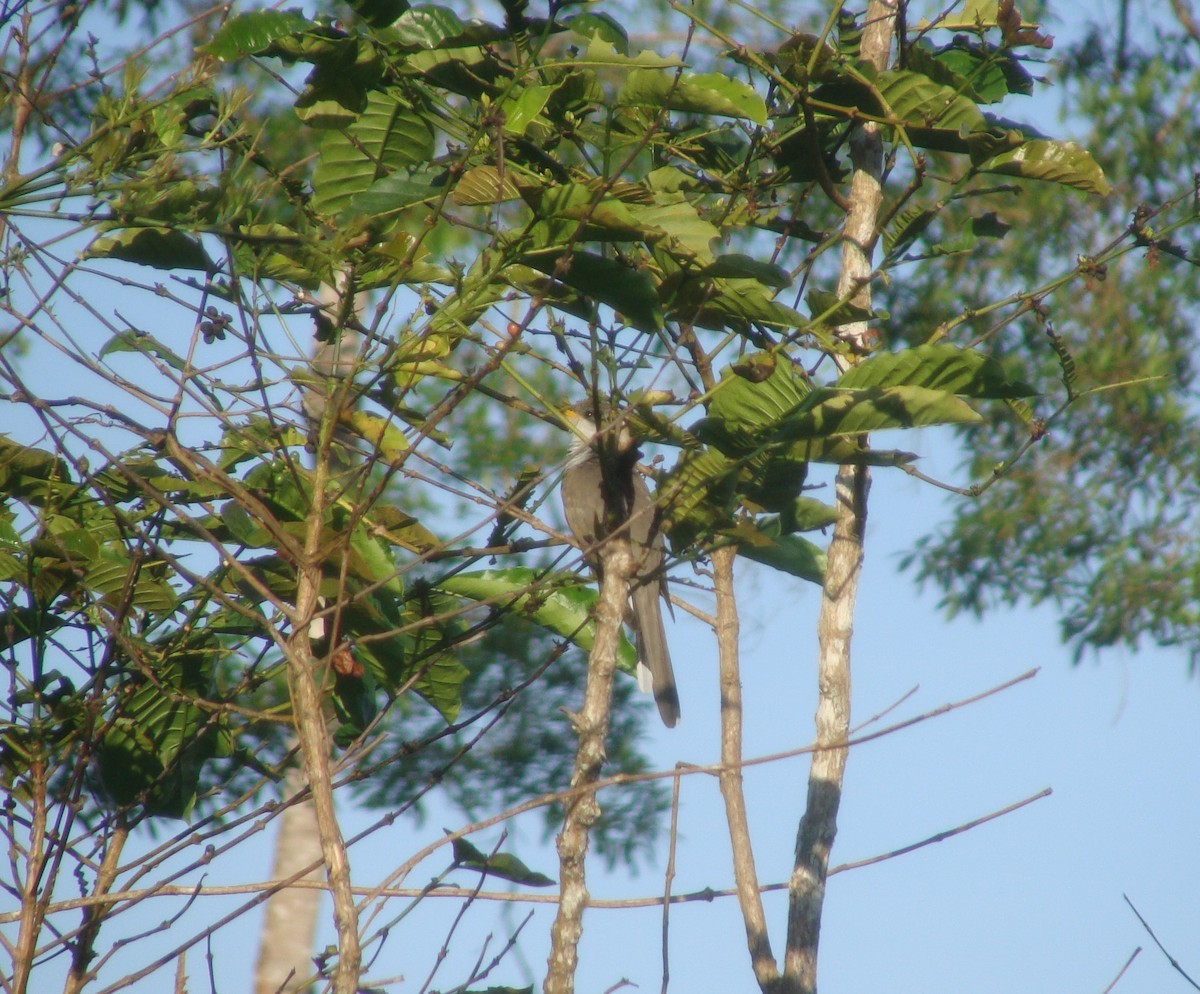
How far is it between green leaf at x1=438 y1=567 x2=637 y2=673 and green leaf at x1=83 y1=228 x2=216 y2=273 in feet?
2.08

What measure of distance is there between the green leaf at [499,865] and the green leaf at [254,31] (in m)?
1.14

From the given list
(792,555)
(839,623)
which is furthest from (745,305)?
(839,623)

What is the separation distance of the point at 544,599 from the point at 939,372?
2.36 ft

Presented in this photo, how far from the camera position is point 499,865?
1.66 m

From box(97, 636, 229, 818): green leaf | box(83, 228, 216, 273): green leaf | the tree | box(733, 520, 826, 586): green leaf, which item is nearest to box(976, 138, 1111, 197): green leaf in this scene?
the tree

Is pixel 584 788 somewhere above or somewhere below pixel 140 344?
below

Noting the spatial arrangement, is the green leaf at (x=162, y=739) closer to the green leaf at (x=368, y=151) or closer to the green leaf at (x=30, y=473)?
the green leaf at (x=30, y=473)

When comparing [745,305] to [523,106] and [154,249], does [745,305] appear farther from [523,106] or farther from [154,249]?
[154,249]

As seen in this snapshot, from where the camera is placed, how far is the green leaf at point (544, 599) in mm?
1914

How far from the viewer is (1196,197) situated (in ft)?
6.58

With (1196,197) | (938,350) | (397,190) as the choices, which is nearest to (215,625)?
(397,190)

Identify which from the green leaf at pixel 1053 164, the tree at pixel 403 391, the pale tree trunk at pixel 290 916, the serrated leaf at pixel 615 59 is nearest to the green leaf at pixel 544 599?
the tree at pixel 403 391

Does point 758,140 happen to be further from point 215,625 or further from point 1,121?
point 1,121

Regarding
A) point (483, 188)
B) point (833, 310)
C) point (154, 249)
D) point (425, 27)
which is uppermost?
point (425, 27)
